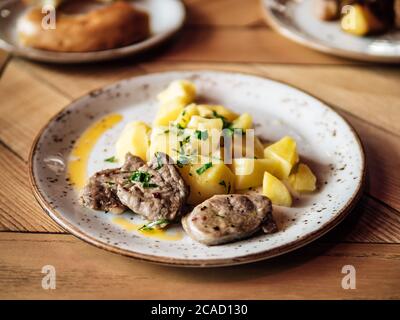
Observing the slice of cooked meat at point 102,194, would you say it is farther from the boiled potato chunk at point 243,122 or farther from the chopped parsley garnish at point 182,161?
the boiled potato chunk at point 243,122

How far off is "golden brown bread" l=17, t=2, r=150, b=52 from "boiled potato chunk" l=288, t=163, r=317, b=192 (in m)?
1.22

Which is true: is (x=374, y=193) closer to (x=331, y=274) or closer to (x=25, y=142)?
(x=331, y=274)

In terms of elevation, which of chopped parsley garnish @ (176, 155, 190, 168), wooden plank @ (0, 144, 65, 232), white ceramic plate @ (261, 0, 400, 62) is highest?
white ceramic plate @ (261, 0, 400, 62)

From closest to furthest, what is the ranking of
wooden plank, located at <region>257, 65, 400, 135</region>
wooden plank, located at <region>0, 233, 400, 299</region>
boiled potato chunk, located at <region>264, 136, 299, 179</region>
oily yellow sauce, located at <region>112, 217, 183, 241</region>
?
wooden plank, located at <region>0, 233, 400, 299</region> → oily yellow sauce, located at <region>112, 217, 183, 241</region> → boiled potato chunk, located at <region>264, 136, 299, 179</region> → wooden plank, located at <region>257, 65, 400, 135</region>

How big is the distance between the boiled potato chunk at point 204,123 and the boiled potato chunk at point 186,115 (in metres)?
0.03

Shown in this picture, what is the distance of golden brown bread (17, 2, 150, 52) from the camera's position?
7.88ft

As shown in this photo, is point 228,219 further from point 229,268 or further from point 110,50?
point 110,50

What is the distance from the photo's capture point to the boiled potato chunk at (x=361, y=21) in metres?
2.44

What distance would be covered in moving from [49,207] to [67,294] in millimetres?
283

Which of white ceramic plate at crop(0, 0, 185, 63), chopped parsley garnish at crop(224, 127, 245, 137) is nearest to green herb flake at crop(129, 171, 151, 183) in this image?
chopped parsley garnish at crop(224, 127, 245, 137)

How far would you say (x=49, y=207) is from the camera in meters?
1.50

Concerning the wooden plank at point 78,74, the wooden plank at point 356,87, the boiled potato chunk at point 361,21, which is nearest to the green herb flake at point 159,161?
the wooden plank at point 78,74

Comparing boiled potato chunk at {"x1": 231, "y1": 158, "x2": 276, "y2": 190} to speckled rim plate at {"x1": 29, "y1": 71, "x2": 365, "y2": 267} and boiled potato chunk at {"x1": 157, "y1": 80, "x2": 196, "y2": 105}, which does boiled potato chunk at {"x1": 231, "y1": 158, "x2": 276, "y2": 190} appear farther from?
boiled potato chunk at {"x1": 157, "y1": 80, "x2": 196, "y2": 105}

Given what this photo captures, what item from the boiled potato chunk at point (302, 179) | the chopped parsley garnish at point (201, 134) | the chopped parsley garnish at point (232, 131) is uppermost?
the chopped parsley garnish at point (201, 134)
